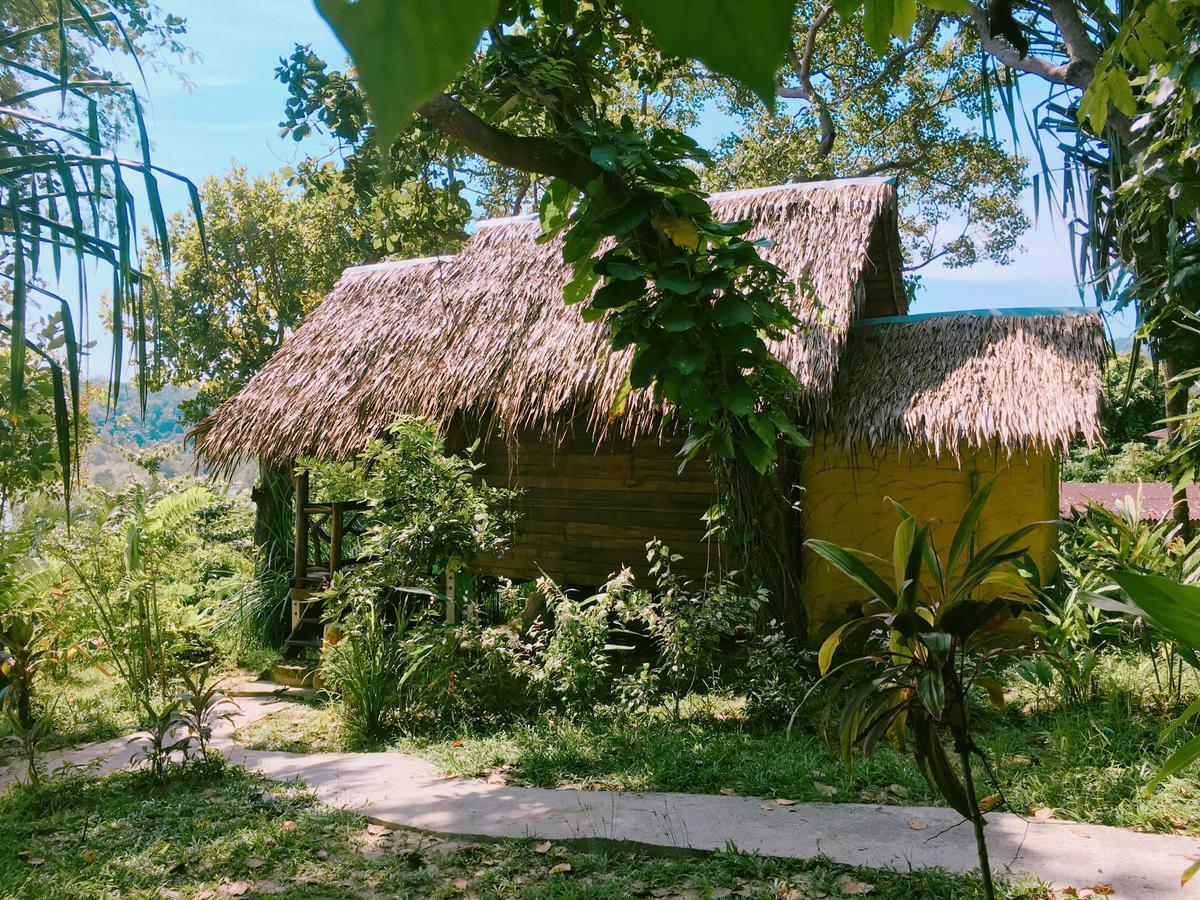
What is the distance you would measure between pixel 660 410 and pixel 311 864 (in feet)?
11.5

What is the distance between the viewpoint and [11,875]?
3.23 meters

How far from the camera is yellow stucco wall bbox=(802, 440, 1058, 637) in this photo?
243 inches

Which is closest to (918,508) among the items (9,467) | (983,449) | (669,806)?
(983,449)

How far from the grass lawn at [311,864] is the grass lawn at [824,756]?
716 millimetres

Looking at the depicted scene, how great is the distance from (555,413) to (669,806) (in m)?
3.33

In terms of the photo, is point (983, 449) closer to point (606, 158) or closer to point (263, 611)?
point (606, 158)

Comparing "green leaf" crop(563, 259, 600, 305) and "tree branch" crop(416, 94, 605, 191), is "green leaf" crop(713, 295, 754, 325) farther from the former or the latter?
"tree branch" crop(416, 94, 605, 191)

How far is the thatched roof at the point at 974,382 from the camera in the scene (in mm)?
5602

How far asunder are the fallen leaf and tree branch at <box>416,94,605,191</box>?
298cm

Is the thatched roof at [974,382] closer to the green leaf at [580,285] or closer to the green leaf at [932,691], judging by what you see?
the green leaf at [580,285]

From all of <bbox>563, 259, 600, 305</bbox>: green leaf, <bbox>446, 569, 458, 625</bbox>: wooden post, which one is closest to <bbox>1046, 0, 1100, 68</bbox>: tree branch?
<bbox>563, 259, 600, 305</bbox>: green leaf

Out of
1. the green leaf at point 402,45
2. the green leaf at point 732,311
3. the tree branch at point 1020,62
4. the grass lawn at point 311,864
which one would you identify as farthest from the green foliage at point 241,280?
the green leaf at point 402,45

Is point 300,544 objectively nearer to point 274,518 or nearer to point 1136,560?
point 274,518

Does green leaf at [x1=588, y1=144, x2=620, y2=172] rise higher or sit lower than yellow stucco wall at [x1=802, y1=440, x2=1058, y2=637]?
higher
